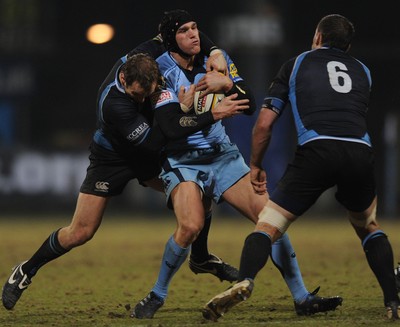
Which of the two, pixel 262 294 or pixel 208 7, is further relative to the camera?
pixel 208 7

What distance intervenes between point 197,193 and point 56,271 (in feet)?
11.6

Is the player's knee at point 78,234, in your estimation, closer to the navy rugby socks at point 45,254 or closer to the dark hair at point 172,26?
the navy rugby socks at point 45,254

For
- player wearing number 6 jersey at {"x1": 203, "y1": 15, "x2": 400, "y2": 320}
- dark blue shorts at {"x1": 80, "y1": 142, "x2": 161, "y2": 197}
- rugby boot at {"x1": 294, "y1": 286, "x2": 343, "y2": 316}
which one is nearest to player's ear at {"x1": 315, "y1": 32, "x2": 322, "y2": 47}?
player wearing number 6 jersey at {"x1": 203, "y1": 15, "x2": 400, "y2": 320}

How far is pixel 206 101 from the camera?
764 centimetres

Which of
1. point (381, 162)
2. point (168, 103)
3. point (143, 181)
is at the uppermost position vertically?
point (168, 103)

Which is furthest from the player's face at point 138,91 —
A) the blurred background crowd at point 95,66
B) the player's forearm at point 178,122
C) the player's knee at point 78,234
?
the blurred background crowd at point 95,66

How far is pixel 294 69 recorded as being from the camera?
6.83 metres

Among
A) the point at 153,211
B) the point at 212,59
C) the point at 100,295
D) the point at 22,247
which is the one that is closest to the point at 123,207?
the point at 153,211

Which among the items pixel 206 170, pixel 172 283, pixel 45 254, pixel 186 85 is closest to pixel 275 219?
pixel 206 170

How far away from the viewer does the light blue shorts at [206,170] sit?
754cm

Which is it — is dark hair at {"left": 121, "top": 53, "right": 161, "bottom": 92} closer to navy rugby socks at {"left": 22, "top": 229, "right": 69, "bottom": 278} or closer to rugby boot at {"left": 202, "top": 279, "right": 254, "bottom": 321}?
navy rugby socks at {"left": 22, "top": 229, "right": 69, "bottom": 278}

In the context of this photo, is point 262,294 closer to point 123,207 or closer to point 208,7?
point 123,207

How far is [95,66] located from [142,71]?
40.7 ft

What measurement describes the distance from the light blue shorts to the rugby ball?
12.0 inches
